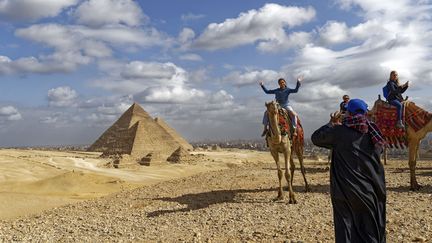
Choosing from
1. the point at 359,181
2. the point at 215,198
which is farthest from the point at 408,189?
the point at 359,181

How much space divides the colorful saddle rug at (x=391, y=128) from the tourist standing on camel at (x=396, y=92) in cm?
14

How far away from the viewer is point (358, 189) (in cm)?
503

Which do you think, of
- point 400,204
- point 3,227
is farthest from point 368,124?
point 3,227

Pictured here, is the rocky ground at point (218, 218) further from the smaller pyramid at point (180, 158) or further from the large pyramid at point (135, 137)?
the large pyramid at point (135, 137)

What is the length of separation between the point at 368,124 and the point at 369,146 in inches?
9.8

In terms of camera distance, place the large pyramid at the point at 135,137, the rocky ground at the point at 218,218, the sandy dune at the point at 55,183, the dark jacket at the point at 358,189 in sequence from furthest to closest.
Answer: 1. the large pyramid at the point at 135,137
2. the sandy dune at the point at 55,183
3. the rocky ground at the point at 218,218
4. the dark jacket at the point at 358,189

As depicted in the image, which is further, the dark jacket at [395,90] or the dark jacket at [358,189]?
the dark jacket at [395,90]

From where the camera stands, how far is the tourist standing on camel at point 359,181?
5043mm

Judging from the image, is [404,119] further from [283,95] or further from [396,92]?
[283,95]

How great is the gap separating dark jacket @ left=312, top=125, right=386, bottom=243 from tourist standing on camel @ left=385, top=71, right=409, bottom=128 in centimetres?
753

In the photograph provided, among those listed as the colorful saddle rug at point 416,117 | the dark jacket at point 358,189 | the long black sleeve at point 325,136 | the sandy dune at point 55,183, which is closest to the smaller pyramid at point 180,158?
the sandy dune at point 55,183

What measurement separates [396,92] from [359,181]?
794 cm

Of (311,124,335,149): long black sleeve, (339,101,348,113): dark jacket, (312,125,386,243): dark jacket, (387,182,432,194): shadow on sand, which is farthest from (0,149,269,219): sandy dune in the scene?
(312,125,386,243): dark jacket

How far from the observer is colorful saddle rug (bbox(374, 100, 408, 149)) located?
12234 millimetres
